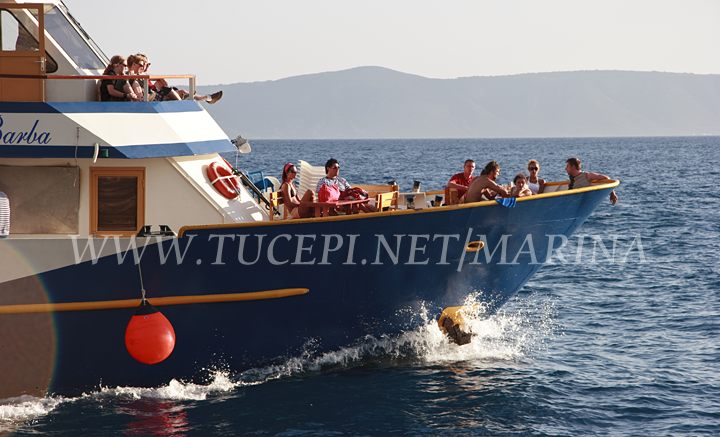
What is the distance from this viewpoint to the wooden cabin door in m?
12.5

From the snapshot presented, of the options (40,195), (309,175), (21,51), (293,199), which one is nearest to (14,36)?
(21,51)

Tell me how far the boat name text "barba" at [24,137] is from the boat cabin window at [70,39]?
1.35 m

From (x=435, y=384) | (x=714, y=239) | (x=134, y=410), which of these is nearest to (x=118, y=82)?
(x=134, y=410)

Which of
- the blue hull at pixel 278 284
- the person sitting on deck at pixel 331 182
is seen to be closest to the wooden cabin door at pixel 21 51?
the blue hull at pixel 278 284

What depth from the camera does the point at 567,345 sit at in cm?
1644

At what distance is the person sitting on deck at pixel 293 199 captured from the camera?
13234 millimetres

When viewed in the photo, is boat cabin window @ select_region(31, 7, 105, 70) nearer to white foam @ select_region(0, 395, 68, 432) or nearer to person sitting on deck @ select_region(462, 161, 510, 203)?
white foam @ select_region(0, 395, 68, 432)

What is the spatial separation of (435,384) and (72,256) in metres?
4.94

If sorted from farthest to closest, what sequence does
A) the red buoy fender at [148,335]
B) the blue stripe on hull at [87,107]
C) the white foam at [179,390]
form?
the white foam at [179,390] < the blue stripe on hull at [87,107] < the red buoy fender at [148,335]

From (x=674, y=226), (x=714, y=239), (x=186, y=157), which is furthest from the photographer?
(x=674, y=226)

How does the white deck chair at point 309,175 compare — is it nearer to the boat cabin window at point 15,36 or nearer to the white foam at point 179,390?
the white foam at point 179,390

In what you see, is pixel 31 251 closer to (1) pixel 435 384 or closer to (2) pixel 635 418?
(1) pixel 435 384

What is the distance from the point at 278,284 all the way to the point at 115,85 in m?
3.20

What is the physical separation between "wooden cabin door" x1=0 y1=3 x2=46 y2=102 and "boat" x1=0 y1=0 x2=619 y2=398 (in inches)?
0.7
